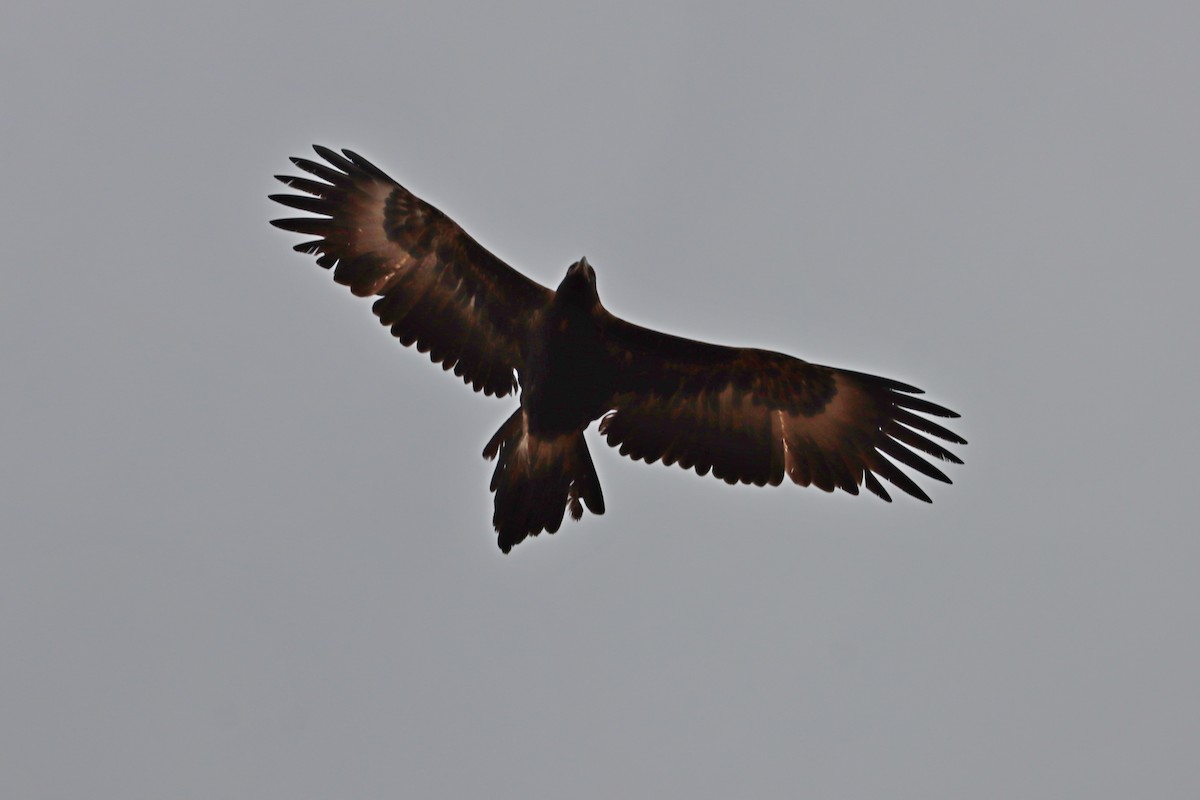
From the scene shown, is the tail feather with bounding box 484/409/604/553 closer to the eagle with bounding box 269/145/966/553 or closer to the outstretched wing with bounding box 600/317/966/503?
the eagle with bounding box 269/145/966/553

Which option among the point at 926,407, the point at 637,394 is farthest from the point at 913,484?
the point at 637,394

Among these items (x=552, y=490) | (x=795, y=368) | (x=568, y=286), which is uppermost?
(x=795, y=368)

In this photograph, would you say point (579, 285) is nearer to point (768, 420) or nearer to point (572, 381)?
point (572, 381)

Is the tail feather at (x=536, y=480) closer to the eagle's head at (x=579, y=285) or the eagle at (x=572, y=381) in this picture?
the eagle at (x=572, y=381)

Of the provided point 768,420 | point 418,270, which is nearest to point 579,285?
point 418,270

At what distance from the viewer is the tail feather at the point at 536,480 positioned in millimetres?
14609

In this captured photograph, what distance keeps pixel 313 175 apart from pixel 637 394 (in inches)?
154

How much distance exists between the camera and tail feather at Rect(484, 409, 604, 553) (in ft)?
47.9

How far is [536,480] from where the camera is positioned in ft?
48.5

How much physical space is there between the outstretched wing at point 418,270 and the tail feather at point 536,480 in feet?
2.06

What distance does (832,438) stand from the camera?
15.4 meters

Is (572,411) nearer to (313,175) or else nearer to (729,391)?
(729,391)

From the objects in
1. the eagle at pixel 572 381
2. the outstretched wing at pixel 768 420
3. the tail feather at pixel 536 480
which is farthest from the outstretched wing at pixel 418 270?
the outstretched wing at pixel 768 420

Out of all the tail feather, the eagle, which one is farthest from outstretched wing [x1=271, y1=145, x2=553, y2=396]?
the tail feather
